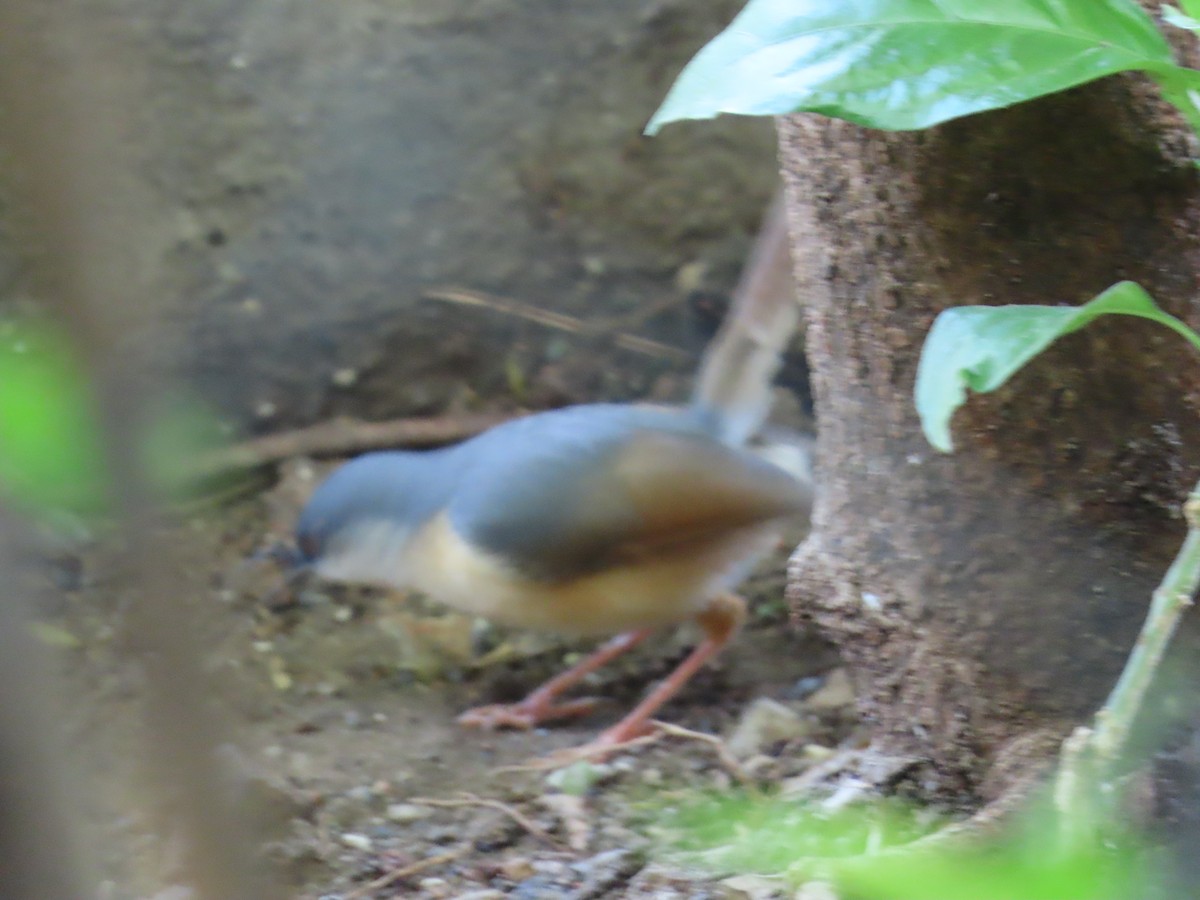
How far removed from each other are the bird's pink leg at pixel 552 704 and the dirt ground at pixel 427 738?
43 mm

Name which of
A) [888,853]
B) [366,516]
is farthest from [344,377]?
[888,853]

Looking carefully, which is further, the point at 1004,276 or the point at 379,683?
the point at 379,683

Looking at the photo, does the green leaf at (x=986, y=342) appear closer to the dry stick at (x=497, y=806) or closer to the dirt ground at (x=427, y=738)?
the dirt ground at (x=427, y=738)

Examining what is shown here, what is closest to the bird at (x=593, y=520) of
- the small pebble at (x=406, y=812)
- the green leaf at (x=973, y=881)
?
the small pebble at (x=406, y=812)

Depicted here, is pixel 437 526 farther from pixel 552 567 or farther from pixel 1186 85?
pixel 1186 85

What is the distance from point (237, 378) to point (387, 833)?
61.1 inches

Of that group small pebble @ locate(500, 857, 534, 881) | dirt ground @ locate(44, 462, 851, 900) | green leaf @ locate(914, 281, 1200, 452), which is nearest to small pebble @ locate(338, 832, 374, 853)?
dirt ground @ locate(44, 462, 851, 900)

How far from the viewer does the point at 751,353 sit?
10.7 feet

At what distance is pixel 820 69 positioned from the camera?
1.39m

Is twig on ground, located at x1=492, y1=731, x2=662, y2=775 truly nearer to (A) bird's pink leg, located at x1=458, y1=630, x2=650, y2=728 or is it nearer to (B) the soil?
(B) the soil

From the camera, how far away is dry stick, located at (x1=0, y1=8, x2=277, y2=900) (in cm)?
53

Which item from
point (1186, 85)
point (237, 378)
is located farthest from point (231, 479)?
point (1186, 85)

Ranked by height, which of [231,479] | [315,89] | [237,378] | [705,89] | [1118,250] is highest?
[705,89]

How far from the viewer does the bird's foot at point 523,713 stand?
118 inches
